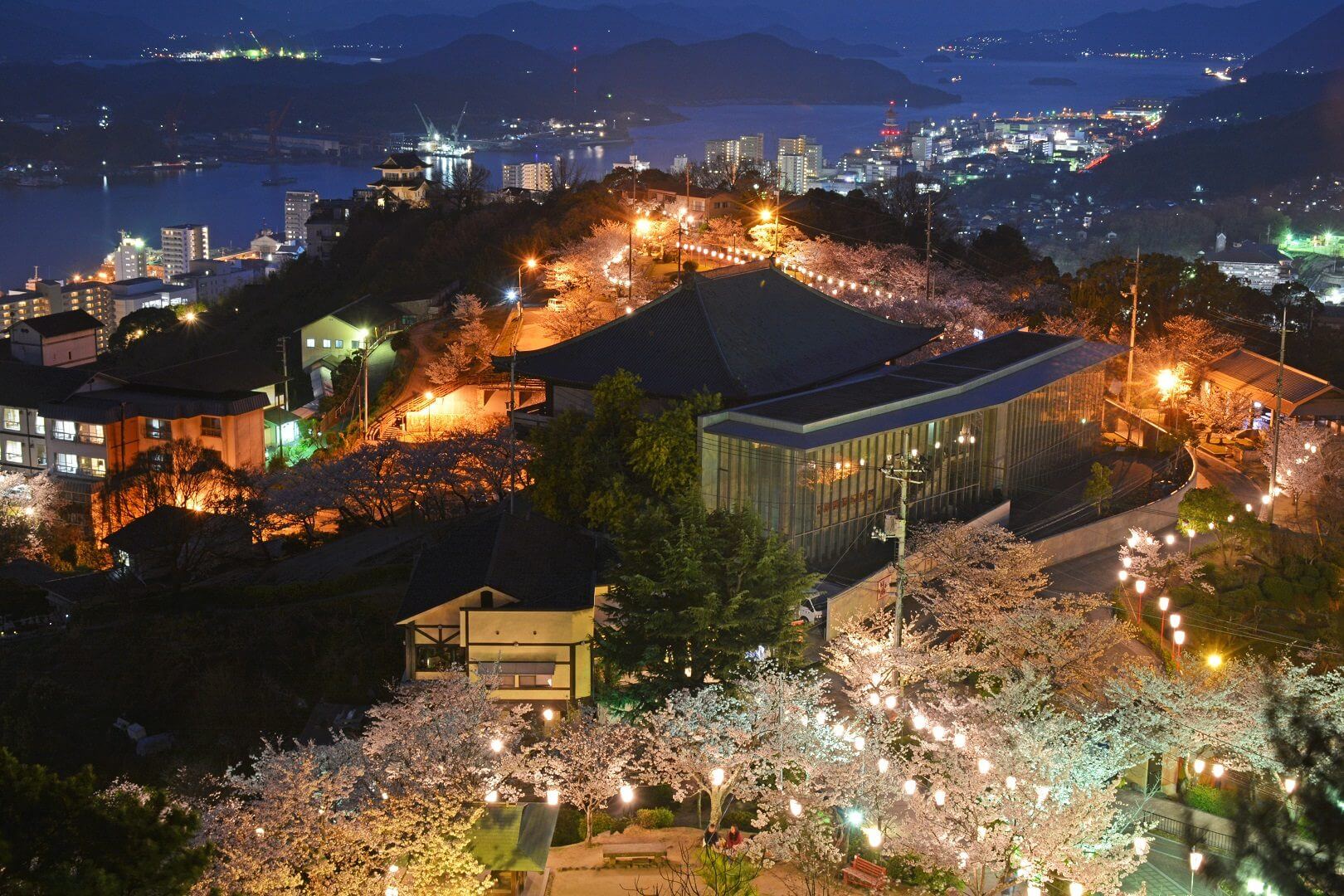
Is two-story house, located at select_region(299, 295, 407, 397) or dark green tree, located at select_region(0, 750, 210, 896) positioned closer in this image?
dark green tree, located at select_region(0, 750, 210, 896)

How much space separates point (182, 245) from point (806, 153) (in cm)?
5213

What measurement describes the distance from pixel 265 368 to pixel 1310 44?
94452 mm

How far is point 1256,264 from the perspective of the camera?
180 ft

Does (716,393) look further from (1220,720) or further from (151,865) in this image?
(151,865)

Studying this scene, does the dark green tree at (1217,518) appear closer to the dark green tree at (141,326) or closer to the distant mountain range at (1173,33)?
the dark green tree at (141,326)

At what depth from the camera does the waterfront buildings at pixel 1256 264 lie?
54031mm

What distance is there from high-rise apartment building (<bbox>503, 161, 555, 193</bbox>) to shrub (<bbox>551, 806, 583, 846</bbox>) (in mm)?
79499

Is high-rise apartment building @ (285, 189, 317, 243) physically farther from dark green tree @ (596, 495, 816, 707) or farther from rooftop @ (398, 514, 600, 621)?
dark green tree @ (596, 495, 816, 707)

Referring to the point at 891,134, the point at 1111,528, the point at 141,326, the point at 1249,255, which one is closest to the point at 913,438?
the point at 1111,528

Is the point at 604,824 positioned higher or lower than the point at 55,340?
lower

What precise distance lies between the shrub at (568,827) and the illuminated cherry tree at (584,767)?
107mm

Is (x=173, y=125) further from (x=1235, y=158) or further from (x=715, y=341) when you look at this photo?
(x=715, y=341)

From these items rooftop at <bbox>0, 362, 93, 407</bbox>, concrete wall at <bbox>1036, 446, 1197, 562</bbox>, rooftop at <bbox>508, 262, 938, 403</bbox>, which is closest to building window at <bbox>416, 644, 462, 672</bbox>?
rooftop at <bbox>508, 262, 938, 403</bbox>

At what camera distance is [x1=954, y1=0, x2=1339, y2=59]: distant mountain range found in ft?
457
